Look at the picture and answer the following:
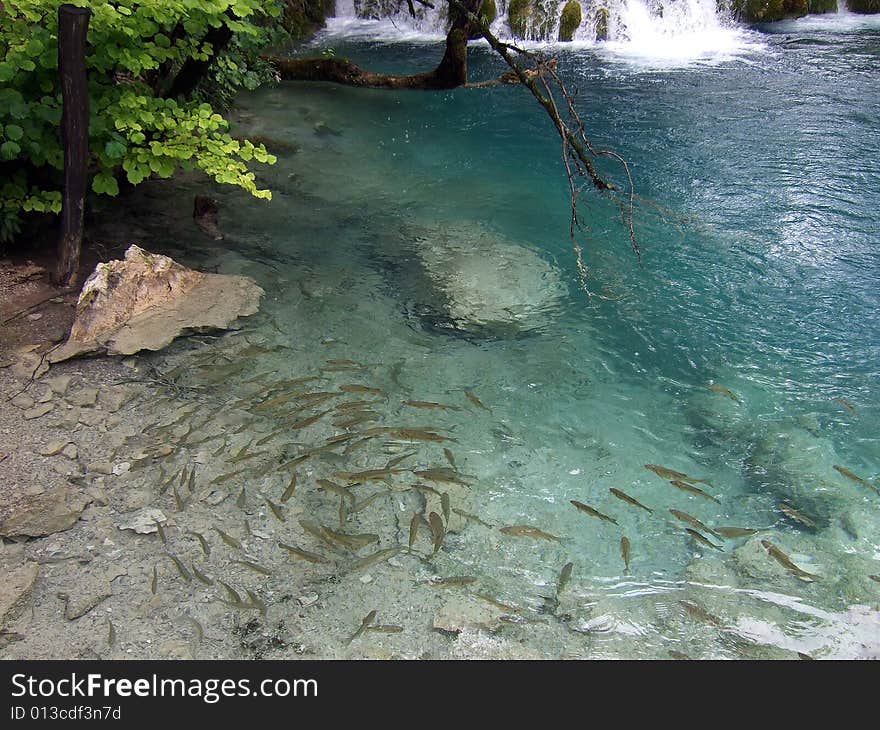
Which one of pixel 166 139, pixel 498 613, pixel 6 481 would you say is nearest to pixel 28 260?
pixel 166 139

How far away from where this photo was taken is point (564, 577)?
3977mm

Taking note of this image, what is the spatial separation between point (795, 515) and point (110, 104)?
6.08 m

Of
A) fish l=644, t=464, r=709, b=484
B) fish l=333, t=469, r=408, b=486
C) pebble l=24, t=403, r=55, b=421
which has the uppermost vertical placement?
pebble l=24, t=403, r=55, b=421

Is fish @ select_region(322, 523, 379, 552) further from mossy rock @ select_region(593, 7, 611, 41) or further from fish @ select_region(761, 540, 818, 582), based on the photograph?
mossy rock @ select_region(593, 7, 611, 41)

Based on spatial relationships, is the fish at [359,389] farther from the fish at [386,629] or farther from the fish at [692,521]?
the fish at [692,521]

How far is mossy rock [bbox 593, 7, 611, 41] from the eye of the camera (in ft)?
49.7

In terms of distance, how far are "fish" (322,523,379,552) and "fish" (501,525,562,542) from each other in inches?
31.7

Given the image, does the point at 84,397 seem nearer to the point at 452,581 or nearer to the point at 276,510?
the point at 276,510

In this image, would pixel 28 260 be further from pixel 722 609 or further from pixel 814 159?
pixel 814 159

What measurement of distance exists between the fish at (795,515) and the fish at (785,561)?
332mm

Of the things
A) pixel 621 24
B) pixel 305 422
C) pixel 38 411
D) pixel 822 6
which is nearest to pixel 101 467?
pixel 38 411

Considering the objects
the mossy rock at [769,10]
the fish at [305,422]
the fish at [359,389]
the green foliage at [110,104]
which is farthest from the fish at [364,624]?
the mossy rock at [769,10]

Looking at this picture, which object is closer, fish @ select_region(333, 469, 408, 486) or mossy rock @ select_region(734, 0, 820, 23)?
fish @ select_region(333, 469, 408, 486)

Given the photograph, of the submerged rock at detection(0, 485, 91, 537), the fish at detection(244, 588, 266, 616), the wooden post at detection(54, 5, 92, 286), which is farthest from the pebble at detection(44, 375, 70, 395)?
the fish at detection(244, 588, 266, 616)
